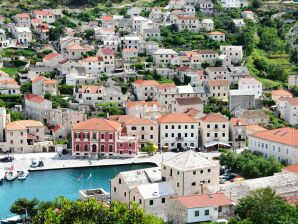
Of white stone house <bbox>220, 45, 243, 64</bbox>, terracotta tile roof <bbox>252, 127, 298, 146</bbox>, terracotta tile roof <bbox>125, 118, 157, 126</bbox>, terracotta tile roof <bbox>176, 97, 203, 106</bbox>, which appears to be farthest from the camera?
white stone house <bbox>220, 45, 243, 64</bbox>

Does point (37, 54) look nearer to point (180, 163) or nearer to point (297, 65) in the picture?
point (297, 65)

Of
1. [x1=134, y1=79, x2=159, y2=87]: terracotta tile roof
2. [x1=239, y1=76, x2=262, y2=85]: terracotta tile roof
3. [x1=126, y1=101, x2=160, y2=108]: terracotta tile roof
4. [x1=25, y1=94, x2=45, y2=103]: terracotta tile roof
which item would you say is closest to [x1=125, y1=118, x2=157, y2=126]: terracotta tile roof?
[x1=126, y1=101, x2=160, y2=108]: terracotta tile roof

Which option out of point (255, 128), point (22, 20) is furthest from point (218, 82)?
point (22, 20)

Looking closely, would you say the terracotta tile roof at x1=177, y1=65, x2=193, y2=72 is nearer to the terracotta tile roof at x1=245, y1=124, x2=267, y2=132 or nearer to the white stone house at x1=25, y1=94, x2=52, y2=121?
the terracotta tile roof at x1=245, y1=124, x2=267, y2=132

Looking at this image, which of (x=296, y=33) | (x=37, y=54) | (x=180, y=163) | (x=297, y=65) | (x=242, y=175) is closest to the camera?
(x=180, y=163)

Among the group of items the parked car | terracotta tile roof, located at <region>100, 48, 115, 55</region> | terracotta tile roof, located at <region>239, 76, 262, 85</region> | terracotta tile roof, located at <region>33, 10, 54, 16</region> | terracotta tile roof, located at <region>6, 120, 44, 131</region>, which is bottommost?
the parked car

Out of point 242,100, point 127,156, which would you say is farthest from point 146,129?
point 242,100
